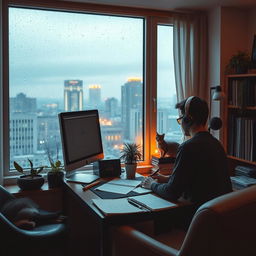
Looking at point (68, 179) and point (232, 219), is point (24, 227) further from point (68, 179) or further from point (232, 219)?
point (232, 219)

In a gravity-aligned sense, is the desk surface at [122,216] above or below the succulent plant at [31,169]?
below

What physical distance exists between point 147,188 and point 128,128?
113 cm

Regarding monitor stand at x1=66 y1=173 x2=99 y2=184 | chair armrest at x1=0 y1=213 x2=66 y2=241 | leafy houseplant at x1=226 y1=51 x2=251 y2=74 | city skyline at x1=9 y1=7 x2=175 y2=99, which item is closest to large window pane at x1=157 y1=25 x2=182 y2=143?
city skyline at x1=9 y1=7 x2=175 y2=99

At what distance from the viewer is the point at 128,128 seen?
3443 mm

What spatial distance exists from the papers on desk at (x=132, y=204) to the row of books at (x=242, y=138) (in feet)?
4.26

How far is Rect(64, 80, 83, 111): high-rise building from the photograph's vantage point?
3.18m

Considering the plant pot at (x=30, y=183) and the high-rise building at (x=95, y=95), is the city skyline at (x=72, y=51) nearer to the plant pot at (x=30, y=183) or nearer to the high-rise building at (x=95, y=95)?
the high-rise building at (x=95, y=95)

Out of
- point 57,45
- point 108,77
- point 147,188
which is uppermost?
point 57,45

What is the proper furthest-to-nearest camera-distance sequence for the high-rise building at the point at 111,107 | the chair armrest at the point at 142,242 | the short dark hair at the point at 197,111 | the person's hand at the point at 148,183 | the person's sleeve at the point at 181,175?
the high-rise building at the point at 111,107, the person's hand at the point at 148,183, the short dark hair at the point at 197,111, the person's sleeve at the point at 181,175, the chair armrest at the point at 142,242

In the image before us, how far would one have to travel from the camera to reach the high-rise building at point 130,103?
11.2 feet

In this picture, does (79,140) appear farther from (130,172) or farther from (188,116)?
(188,116)

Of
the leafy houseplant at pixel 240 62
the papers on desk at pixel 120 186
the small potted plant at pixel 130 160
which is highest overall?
the leafy houseplant at pixel 240 62

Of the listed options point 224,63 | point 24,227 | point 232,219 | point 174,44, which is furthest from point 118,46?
point 232,219

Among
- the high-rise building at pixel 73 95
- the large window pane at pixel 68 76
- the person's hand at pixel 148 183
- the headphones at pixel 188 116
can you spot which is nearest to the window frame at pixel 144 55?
the large window pane at pixel 68 76
